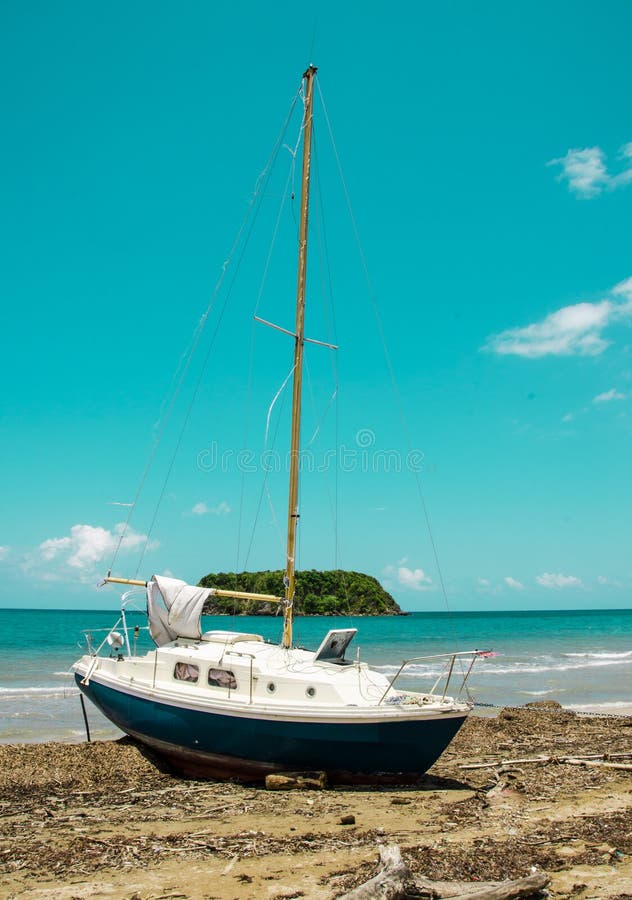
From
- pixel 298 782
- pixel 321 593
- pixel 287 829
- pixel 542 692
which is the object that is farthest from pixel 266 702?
pixel 321 593

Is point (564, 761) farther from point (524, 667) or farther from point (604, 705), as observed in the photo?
point (524, 667)

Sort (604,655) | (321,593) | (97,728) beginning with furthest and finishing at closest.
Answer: (321,593)
(604,655)
(97,728)

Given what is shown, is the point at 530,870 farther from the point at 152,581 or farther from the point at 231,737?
the point at 152,581

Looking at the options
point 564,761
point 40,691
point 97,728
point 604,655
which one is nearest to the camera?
point 564,761

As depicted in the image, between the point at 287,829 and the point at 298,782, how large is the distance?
7.43ft

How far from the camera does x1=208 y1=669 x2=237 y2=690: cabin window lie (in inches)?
536

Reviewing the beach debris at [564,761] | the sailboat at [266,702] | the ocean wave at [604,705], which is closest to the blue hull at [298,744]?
the sailboat at [266,702]

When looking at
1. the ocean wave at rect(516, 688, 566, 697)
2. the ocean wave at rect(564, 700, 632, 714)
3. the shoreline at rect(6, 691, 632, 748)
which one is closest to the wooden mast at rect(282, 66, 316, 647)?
the shoreline at rect(6, 691, 632, 748)

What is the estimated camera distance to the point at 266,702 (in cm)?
1298

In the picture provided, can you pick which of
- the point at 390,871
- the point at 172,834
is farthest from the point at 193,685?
the point at 390,871

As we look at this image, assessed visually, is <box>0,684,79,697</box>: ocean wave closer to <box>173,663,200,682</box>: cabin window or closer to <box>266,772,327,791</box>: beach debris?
<box>173,663,200,682</box>: cabin window

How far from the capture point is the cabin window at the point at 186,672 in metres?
14.2

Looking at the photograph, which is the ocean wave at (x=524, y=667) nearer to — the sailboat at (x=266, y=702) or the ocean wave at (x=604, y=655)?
the ocean wave at (x=604, y=655)

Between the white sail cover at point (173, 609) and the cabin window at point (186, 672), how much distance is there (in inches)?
40.2
